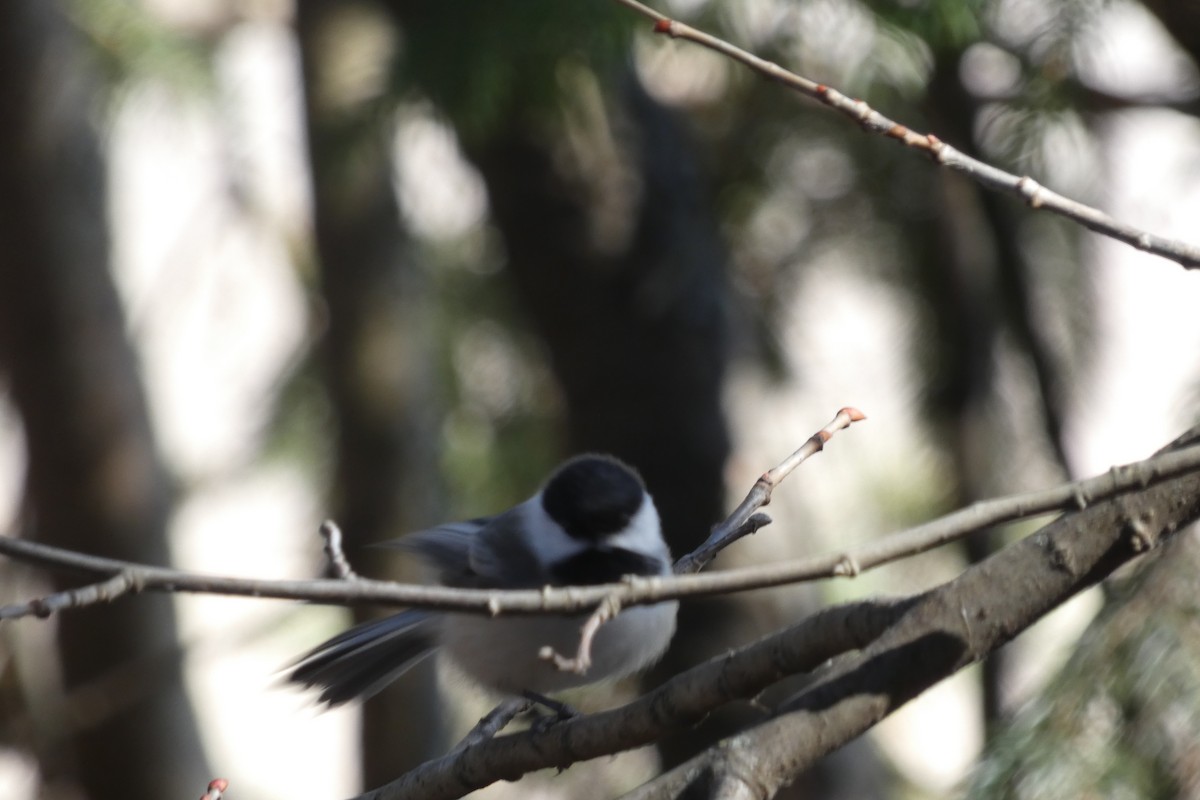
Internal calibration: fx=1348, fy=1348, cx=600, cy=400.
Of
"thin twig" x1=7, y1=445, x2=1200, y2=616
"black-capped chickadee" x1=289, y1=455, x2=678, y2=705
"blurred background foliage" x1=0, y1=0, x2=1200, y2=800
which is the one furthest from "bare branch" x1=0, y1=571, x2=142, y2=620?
"blurred background foliage" x1=0, y1=0, x2=1200, y2=800

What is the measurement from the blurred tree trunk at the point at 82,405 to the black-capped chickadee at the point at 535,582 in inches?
32.9

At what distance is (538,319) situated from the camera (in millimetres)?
2949

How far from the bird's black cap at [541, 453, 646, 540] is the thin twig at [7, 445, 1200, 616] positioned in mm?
803

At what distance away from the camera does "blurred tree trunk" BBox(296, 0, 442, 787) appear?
104 inches

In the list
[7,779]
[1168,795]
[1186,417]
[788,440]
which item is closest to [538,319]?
[788,440]

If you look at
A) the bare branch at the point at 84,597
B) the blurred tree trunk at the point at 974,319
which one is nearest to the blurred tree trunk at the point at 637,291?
the blurred tree trunk at the point at 974,319

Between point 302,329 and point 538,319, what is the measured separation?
0.97 metres

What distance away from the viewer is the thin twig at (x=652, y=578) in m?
0.69

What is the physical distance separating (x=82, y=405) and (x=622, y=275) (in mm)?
1114

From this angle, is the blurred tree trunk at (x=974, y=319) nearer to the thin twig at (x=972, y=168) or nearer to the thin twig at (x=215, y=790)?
the thin twig at (x=972, y=168)

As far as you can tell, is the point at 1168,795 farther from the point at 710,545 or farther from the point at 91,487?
the point at 91,487

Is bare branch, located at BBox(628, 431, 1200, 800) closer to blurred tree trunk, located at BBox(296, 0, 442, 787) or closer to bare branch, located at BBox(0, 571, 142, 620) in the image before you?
bare branch, located at BBox(0, 571, 142, 620)

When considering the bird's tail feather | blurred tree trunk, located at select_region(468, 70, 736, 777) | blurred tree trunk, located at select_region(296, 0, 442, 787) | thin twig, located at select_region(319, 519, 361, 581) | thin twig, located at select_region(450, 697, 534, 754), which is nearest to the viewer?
thin twig, located at select_region(319, 519, 361, 581)

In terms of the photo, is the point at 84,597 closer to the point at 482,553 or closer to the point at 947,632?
the point at 947,632
